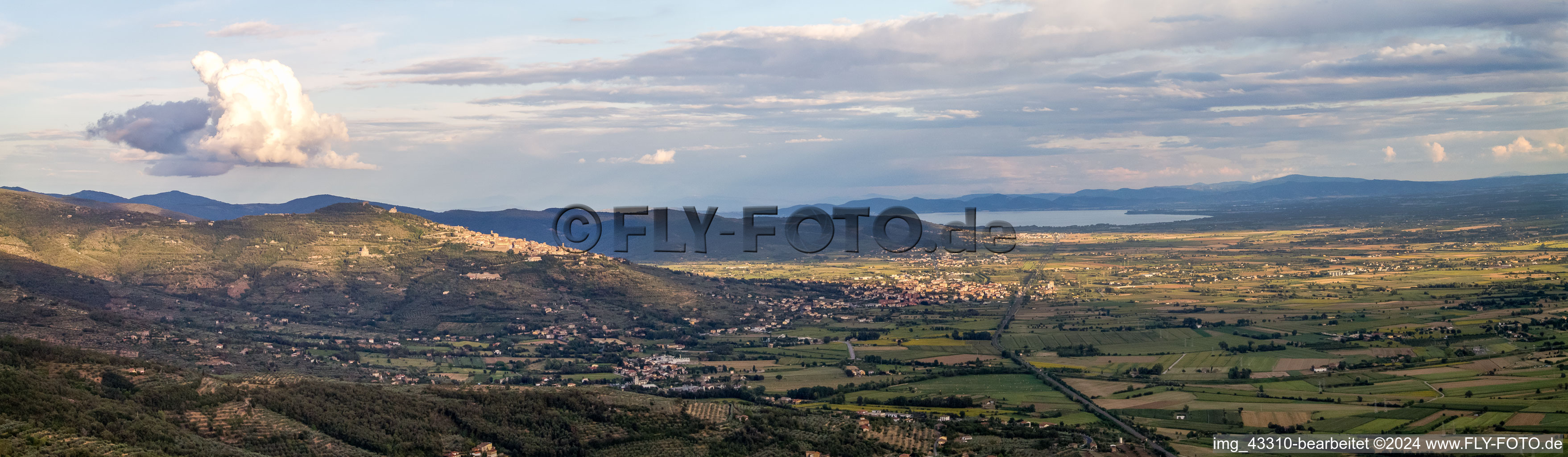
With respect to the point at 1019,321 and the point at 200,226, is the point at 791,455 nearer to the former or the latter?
the point at 1019,321

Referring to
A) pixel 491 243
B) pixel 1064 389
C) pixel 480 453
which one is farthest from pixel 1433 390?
pixel 491 243

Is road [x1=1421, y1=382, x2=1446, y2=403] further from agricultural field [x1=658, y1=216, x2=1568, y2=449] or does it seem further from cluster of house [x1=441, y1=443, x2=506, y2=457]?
cluster of house [x1=441, y1=443, x2=506, y2=457]

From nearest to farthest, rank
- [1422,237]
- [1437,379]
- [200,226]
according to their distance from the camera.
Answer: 1. [1437,379]
2. [200,226]
3. [1422,237]

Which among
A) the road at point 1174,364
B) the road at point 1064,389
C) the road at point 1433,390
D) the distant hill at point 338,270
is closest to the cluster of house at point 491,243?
the distant hill at point 338,270

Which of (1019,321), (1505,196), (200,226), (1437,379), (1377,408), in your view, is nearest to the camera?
(1377,408)

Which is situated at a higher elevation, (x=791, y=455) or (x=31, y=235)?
(x=31, y=235)

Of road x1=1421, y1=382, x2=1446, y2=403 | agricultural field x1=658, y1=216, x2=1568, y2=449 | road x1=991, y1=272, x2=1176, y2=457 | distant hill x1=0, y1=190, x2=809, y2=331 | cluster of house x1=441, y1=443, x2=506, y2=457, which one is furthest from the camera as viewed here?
distant hill x1=0, y1=190, x2=809, y2=331

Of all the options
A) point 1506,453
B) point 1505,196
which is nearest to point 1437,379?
point 1506,453

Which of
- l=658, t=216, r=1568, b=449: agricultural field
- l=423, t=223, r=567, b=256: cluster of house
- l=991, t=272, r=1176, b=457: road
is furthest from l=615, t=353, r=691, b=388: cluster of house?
l=423, t=223, r=567, b=256: cluster of house

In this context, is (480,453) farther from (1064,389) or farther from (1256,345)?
(1256,345)

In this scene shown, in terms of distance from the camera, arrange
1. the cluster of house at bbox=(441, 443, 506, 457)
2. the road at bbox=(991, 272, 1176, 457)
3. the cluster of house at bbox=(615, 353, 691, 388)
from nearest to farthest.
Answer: the cluster of house at bbox=(441, 443, 506, 457), the road at bbox=(991, 272, 1176, 457), the cluster of house at bbox=(615, 353, 691, 388)
